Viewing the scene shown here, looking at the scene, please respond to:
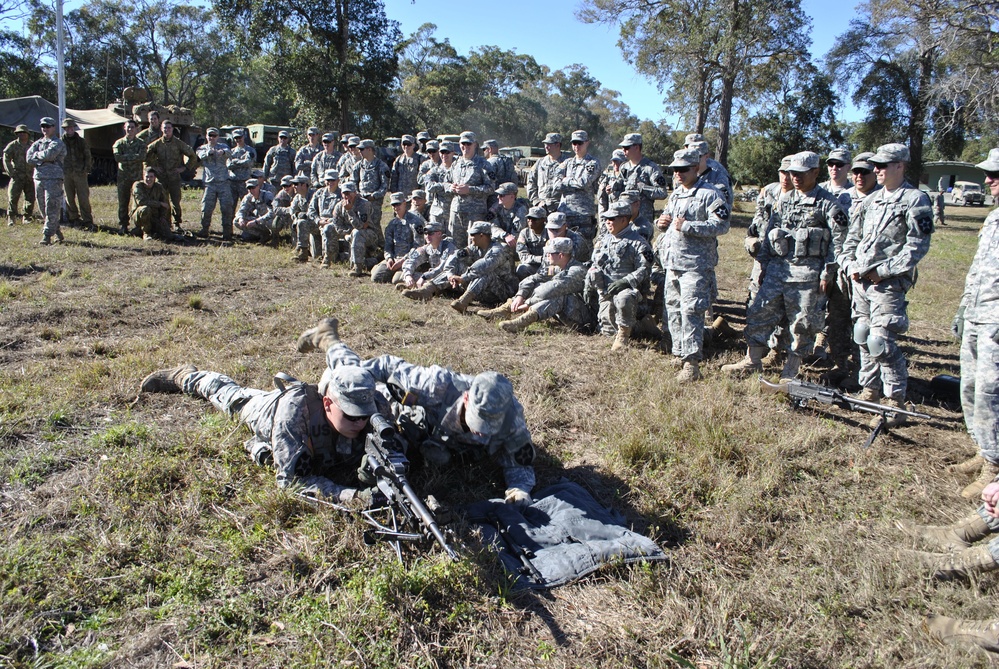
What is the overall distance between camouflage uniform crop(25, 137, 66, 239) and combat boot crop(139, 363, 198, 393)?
25.6ft

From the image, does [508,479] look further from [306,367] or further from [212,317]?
[212,317]

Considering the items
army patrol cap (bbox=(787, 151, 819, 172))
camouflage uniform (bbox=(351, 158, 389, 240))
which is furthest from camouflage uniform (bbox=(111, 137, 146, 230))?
army patrol cap (bbox=(787, 151, 819, 172))

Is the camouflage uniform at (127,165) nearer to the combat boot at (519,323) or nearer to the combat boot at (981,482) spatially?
the combat boot at (519,323)

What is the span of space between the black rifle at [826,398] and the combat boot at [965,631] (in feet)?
6.35

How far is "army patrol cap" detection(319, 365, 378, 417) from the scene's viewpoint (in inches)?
146

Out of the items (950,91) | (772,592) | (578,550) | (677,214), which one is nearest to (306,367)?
(578,550)

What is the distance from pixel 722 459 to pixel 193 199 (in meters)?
18.1

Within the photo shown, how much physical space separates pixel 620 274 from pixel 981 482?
3.91m

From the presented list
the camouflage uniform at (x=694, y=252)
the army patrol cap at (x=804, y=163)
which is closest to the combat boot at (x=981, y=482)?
the camouflage uniform at (x=694, y=252)

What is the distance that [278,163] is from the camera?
1594 cm

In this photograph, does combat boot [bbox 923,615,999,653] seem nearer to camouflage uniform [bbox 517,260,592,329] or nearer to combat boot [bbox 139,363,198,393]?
camouflage uniform [bbox 517,260,592,329]

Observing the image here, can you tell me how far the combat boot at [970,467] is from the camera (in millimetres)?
4516

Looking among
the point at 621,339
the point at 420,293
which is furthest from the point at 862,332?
the point at 420,293

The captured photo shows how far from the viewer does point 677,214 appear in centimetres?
627
